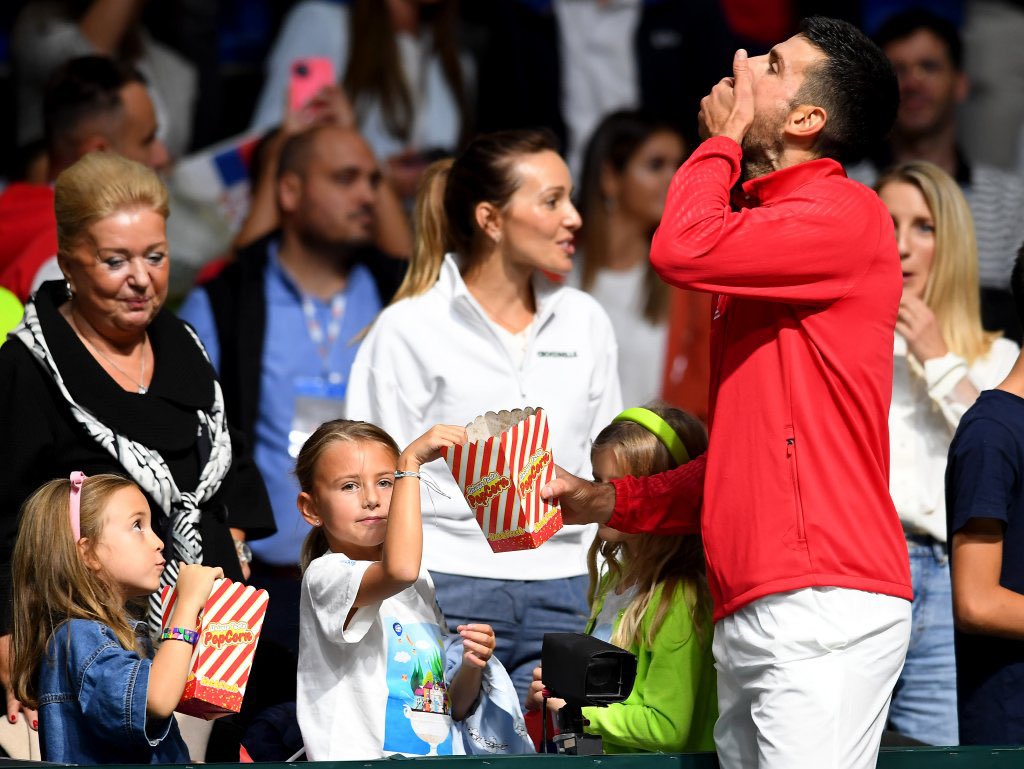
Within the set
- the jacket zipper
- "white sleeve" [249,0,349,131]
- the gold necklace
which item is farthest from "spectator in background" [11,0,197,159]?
the jacket zipper

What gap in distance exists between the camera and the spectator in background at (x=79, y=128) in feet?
16.5

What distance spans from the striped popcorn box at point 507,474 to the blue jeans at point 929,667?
168cm

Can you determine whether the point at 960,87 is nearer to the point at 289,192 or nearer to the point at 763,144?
the point at 289,192

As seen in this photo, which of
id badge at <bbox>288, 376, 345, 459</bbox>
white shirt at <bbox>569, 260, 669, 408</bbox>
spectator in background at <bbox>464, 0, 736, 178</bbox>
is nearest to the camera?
id badge at <bbox>288, 376, 345, 459</bbox>

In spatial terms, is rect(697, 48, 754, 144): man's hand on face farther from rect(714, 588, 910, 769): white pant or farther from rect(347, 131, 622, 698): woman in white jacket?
rect(347, 131, 622, 698): woman in white jacket

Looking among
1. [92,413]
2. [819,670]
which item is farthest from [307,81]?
[819,670]

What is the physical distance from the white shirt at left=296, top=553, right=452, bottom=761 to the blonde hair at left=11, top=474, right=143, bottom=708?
1.27ft

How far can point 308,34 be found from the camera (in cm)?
661

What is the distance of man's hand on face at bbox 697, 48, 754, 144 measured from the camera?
2.99 meters

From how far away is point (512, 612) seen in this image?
399cm

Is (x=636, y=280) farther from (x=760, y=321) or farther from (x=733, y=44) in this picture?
(x=760, y=321)

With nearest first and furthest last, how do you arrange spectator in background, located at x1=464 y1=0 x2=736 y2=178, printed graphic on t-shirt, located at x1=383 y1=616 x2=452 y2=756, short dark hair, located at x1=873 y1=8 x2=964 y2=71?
printed graphic on t-shirt, located at x1=383 y1=616 x2=452 y2=756
short dark hair, located at x1=873 y1=8 x2=964 y2=71
spectator in background, located at x1=464 y1=0 x2=736 y2=178

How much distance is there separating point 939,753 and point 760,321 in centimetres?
97

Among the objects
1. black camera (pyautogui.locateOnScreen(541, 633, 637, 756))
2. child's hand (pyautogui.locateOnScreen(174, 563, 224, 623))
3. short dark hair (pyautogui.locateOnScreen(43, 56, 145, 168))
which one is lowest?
black camera (pyautogui.locateOnScreen(541, 633, 637, 756))
